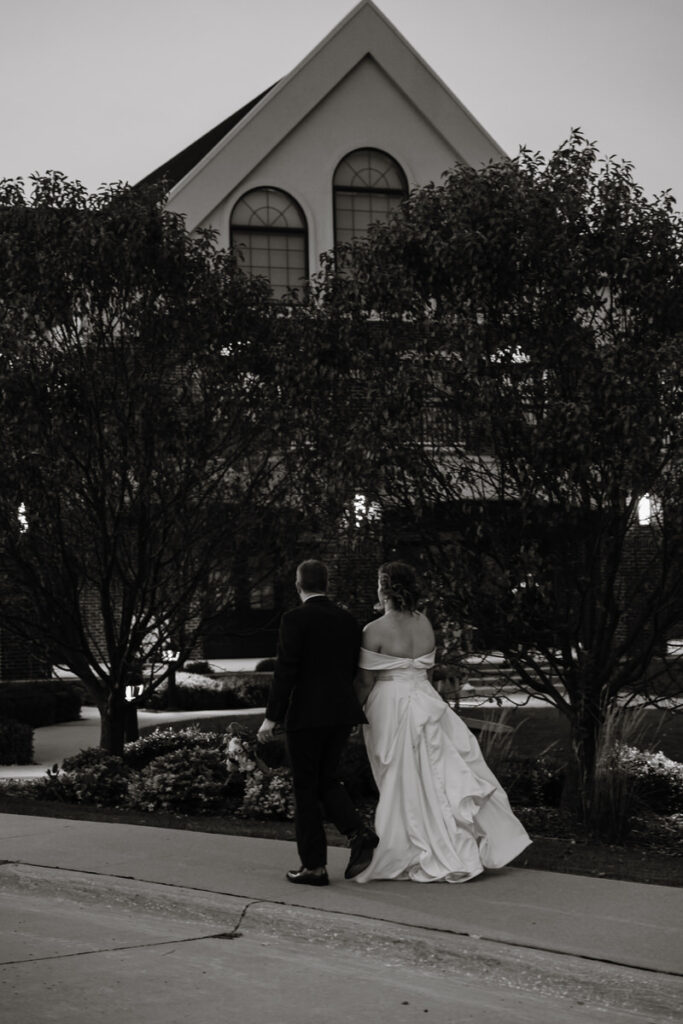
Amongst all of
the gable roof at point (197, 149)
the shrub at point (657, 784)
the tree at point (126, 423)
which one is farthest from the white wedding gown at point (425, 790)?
the gable roof at point (197, 149)

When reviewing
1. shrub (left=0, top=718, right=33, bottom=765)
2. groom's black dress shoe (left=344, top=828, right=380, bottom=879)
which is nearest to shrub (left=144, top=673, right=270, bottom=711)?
shrub (left=0, top=718, right=33, bottom=765)

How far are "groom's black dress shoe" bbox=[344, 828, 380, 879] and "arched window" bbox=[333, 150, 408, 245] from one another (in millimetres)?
18477

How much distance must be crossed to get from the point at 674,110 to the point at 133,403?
44.7ft

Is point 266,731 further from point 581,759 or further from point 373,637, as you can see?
point 581,759

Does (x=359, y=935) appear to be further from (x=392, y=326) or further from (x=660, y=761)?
(x=660, y=761)

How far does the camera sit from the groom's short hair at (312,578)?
829 centimetres

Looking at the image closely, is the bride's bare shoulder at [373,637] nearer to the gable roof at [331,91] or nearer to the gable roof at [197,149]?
the gable roof at [331,91]

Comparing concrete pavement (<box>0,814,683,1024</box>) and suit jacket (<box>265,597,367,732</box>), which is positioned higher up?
suit jacket (<box>265,597,367,732</box>)

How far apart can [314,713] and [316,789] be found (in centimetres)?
47

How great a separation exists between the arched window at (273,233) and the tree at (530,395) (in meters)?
13.1

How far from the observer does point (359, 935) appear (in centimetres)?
688

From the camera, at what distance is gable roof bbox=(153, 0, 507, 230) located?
24.5 meters

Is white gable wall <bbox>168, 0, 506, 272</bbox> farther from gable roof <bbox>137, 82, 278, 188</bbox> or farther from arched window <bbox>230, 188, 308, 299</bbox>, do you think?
gable roof <bbox>137, 82, 278, 188</bbox>

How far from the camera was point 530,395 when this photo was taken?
11102mm
